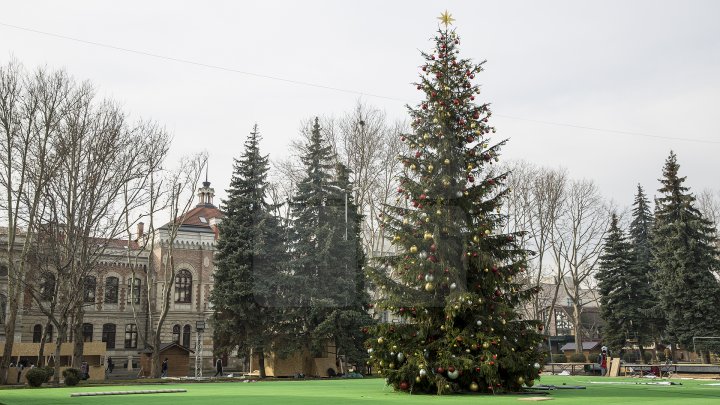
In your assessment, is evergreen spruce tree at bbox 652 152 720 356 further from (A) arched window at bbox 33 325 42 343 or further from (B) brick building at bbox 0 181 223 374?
(A) arched window at bbox 33 325 42 343

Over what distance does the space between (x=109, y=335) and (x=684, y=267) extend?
130 feet

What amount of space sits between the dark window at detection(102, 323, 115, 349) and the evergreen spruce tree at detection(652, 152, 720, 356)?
3801 centimetres

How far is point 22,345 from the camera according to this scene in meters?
32.7

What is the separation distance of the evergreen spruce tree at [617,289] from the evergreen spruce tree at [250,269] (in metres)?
21.6

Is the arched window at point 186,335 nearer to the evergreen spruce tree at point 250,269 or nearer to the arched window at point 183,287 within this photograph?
the arched window at point 183,287

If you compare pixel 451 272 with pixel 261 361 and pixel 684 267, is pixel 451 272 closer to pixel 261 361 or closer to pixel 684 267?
pixel 261 361

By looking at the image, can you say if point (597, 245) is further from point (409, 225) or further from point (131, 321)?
point (131, 321)

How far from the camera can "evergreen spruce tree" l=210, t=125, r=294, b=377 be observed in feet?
114

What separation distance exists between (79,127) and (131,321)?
2700 centimetres

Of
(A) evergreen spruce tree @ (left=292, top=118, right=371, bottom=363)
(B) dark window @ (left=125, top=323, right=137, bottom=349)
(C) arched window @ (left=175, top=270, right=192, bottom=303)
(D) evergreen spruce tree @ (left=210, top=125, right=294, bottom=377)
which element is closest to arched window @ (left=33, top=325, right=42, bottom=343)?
(B) dark window @ (left=125, top=323, right=137, bottom=349)

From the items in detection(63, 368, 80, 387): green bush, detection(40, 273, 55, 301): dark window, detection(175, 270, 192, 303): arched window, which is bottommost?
detection(63, 368, 80, 387): green bush

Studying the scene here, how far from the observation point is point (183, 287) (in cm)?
5203

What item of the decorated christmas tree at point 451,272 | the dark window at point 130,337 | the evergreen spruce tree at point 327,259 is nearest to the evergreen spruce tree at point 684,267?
the evergreen spruce tree at point 327,259

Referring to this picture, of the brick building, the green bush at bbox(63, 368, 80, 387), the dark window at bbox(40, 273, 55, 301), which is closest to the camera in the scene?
the green bush at bbox(63, 368, 80, 387)
